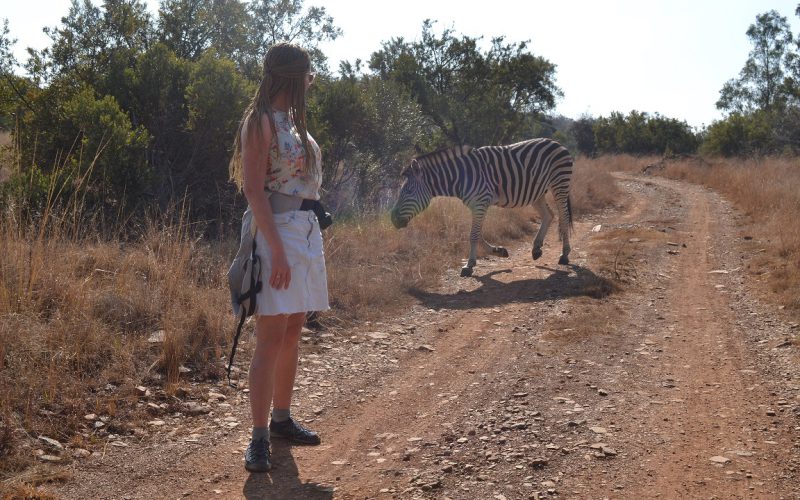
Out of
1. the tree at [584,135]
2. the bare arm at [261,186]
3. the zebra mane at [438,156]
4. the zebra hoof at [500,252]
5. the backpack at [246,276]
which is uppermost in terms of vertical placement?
the tree at [584,135]

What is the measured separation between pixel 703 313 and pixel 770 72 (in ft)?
127

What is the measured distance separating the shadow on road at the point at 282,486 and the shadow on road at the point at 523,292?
164 inches

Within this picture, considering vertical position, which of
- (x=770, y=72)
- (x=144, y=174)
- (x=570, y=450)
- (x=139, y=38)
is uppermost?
(x=770, y=72)

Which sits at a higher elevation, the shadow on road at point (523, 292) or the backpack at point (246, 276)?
the backpack at point (246, 276)

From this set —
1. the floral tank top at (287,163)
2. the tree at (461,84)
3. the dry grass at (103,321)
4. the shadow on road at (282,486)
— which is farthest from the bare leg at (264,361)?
the tree at (461,84)

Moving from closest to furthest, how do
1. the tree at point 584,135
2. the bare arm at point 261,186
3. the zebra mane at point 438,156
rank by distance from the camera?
the bare arm at point 261,186 < the zebra mane at point 438,156 < the tree at point 584,135

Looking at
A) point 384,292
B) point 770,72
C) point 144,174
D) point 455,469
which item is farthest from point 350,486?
point 770,72

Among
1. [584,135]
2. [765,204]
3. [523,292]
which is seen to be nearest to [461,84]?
[765,204]

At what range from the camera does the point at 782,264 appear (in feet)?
29.0

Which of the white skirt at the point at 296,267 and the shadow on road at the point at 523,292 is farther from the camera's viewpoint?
the shadow on road at the point at 523,292

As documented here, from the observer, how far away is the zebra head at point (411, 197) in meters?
10.3

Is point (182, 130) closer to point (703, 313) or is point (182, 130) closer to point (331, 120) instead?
point (331, 120)

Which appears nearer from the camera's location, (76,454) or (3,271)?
(76,454)

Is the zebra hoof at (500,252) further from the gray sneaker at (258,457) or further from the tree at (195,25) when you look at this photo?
the gray sneaker at (258,457)
